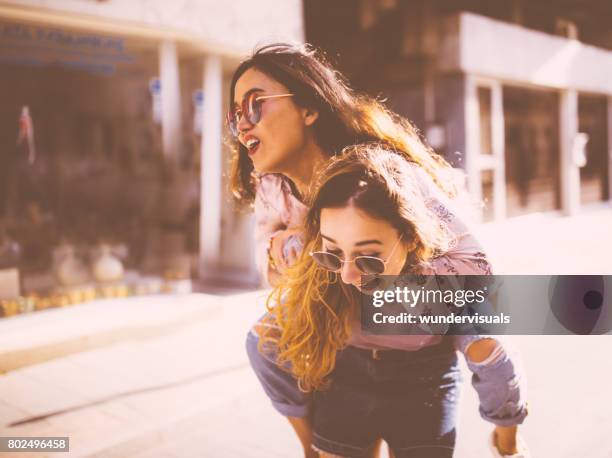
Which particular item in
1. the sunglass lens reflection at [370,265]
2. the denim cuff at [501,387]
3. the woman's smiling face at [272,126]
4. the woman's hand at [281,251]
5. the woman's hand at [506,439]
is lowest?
the woman's hand at [506,439]

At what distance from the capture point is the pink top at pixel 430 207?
4.44 feet

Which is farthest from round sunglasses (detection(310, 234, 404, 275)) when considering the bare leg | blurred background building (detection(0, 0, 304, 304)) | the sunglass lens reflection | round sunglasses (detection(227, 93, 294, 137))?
blurred background building (detection(0, 0, 304, 304))

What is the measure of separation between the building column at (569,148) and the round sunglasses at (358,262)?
2.57ft

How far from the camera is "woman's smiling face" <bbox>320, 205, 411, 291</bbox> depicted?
133 centimetres

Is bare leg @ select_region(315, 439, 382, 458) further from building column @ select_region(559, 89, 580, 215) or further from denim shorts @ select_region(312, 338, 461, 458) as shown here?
building column @ select_region(559, 89, 580, 215)

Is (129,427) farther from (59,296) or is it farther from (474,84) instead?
(474,84)

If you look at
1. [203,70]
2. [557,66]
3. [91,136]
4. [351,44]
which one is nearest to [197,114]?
[203,70]

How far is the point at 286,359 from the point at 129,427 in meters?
1.03

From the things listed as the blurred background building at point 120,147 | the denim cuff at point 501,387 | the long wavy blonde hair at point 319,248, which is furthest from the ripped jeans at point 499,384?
the blurred background building at point 120,147

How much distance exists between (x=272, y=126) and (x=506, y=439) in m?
0.95

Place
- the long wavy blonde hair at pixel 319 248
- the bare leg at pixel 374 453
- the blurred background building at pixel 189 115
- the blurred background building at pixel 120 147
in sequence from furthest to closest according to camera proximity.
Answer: the blurred background building at pixel 120 147 < the blurred background building at pixel 189 115 < the bare leg at pixel 374 453 < the long wavy blonde hair at pixel 319 248

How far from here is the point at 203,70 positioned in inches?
148

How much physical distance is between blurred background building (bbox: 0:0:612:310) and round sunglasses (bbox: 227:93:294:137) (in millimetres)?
437

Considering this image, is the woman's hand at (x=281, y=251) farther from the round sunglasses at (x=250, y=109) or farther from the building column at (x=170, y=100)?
the building column at (x=170, y=100)
